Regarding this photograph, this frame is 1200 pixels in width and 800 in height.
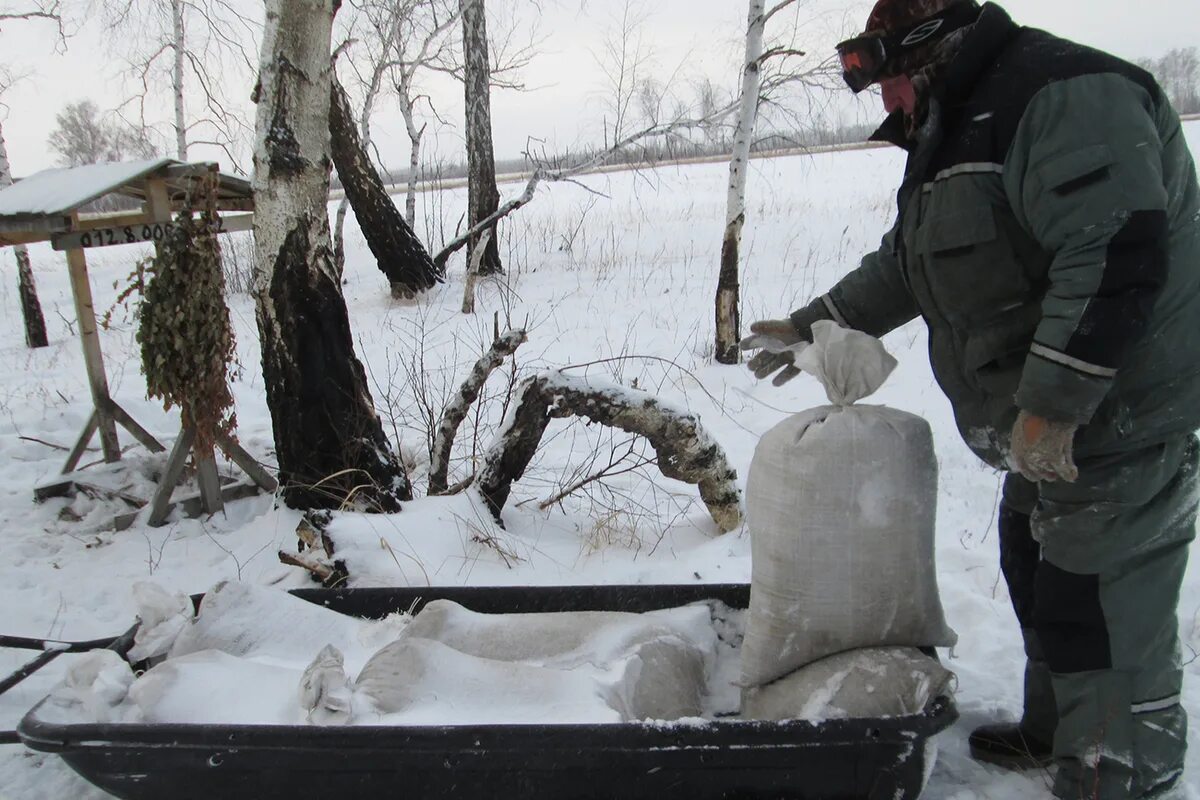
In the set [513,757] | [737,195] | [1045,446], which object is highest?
[737,195]

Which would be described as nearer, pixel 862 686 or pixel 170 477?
pixel 862 686

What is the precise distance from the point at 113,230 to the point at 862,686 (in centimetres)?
427

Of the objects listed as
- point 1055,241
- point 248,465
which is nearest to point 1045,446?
point 1055,241

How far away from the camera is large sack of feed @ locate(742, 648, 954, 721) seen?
1852 mm

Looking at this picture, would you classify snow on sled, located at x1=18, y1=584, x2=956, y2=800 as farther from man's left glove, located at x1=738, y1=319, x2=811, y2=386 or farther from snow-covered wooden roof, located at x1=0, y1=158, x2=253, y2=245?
snow-covered wooden roof, located at x1=0, y1=158, x2=253, y2=245

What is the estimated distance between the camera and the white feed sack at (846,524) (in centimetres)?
200

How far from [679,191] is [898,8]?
18.8 metres

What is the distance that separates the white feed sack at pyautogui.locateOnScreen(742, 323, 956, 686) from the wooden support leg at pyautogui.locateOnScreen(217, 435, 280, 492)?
10.0 feet

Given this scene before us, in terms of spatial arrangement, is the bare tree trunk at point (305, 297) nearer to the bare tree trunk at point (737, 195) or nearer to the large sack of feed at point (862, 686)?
the large sack of feed at point (862, 686)

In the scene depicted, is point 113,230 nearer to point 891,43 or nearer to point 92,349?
point 92,349

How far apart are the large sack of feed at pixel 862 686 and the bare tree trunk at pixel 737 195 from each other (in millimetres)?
4635

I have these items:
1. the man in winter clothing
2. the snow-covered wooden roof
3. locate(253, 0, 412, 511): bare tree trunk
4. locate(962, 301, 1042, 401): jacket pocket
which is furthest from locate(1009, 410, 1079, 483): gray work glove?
the snow-covered wooden roof

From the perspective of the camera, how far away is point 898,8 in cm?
189

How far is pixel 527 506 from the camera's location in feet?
12.9
